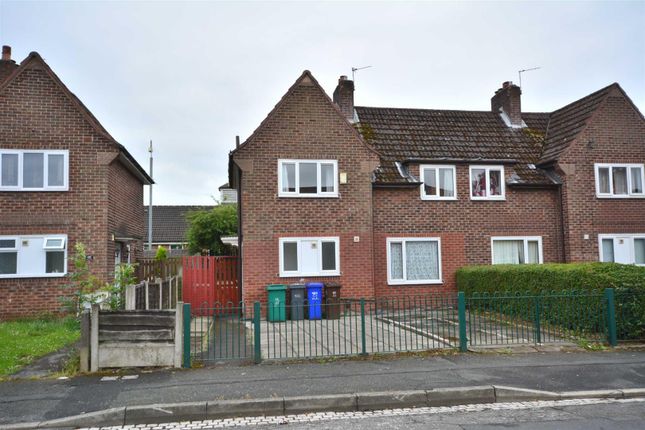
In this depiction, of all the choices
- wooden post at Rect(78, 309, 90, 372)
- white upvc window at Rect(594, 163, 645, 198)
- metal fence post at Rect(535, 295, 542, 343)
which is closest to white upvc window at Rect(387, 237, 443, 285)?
white upvc window at Rect(594, 163, 645, 198)

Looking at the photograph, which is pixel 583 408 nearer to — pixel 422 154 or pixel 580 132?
pixel 422 154

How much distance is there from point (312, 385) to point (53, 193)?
1165cm

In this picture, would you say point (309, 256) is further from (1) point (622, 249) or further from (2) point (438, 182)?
(1) point (622, 249)

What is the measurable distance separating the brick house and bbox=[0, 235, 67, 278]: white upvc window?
0.09 feet

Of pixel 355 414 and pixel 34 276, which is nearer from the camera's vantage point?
pixel 355 414

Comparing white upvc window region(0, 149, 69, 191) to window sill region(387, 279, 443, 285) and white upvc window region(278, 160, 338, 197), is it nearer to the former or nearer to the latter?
white upvc window region(278, 160, 338, 197)

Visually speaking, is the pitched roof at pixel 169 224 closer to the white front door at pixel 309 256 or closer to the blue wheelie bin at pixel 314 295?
the white front door at pixel 309 256

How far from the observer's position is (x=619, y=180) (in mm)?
19469

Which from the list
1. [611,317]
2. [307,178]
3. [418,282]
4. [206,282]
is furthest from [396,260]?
[611,317]

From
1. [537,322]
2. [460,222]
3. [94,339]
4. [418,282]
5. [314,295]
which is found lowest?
[537,322]

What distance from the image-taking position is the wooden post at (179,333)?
30.4 feet

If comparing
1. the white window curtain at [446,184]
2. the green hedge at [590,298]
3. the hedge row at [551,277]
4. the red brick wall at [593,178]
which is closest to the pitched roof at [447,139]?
the white window curtain at [446,184]

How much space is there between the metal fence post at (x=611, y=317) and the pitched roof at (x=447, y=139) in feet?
27.3

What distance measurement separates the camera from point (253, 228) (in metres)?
16.6
